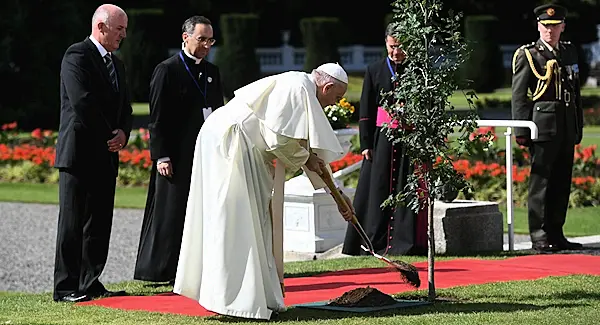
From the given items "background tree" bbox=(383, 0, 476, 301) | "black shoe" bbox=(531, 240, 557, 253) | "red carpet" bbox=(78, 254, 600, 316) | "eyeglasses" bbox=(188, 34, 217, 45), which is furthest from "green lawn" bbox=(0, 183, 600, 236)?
"background tree" bbox=(383, 0, 476, 301)

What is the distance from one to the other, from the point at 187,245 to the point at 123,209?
9.43 m

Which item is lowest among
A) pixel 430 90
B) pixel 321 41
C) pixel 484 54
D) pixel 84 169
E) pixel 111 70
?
pixel 84 169

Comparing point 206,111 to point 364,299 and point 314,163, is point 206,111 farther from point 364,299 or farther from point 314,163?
point 364,299

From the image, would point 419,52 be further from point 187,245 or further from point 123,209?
point 123,209

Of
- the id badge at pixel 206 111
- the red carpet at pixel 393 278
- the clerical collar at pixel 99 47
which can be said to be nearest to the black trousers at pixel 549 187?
the red carpet at pixel 393 278

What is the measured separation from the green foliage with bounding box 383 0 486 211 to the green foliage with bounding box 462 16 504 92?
33.7 metres

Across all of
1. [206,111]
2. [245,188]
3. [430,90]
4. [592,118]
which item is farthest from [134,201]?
[592,118]

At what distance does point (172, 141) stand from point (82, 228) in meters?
1.13

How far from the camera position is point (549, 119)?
1139 cm

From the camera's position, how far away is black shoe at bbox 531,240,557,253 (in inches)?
447

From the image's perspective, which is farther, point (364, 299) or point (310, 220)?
point (310, 220)

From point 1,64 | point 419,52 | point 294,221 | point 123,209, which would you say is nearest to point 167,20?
point 1,64

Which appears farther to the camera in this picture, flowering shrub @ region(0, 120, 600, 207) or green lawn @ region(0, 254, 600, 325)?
flowering shrub @ region(0, 120, 600, 207)

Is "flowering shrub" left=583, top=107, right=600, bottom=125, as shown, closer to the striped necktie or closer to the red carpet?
Answer: the red carpet
